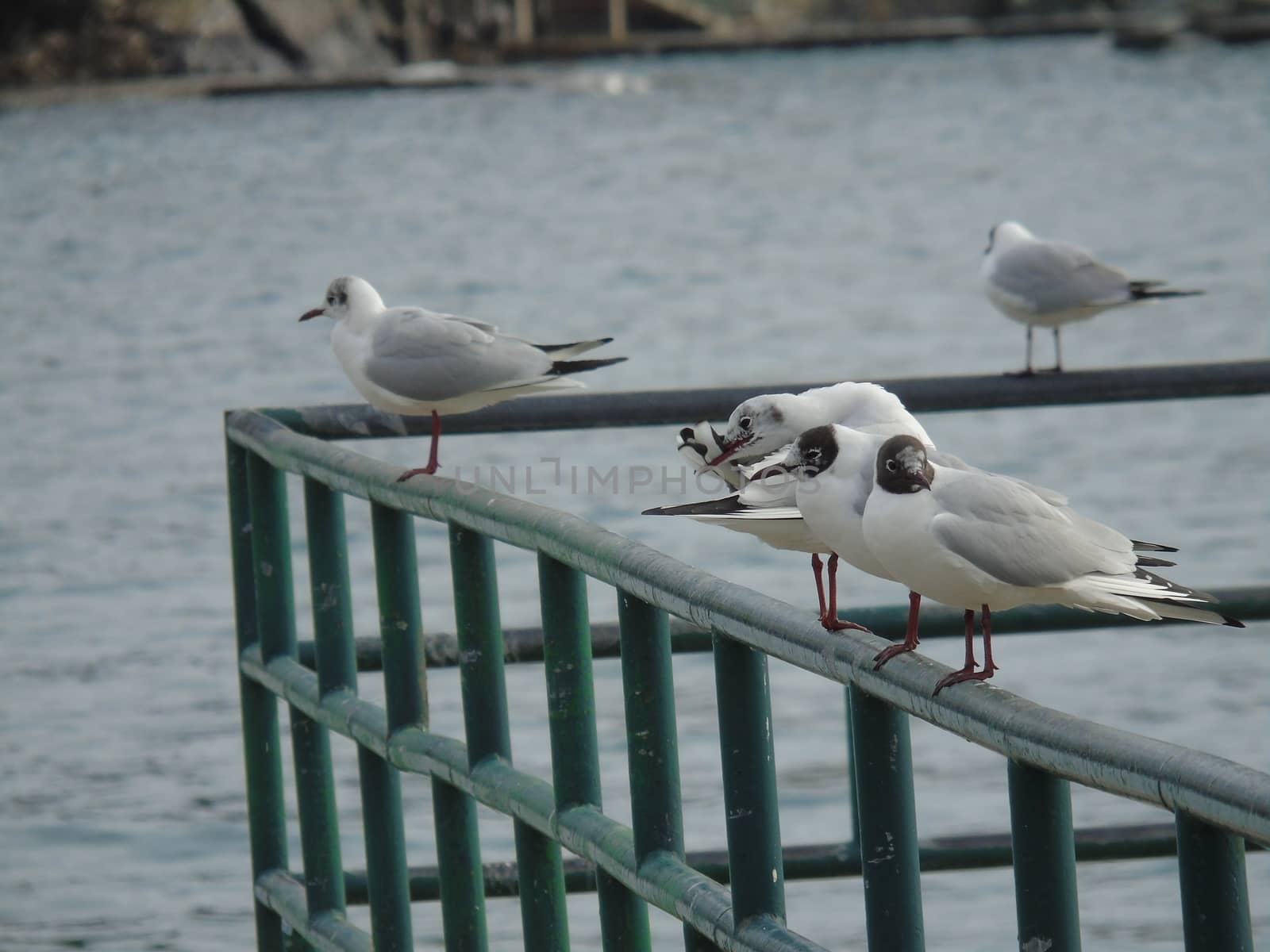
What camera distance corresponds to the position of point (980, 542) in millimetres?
1835

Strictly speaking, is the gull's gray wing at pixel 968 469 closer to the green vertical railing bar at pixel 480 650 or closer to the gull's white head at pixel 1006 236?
the green vertical railing bar at pixel 480 650

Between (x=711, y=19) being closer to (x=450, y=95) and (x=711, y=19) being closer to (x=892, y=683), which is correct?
(x=450, y=95)

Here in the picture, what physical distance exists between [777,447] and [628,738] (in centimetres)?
37

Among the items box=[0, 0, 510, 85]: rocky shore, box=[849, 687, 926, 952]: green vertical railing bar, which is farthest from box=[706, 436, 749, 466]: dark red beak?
box=[0, 0, 510, 85]: rocky shore

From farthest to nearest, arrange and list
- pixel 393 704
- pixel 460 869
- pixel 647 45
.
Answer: pixel 647 45, pixel 393 704, pixel 460 869

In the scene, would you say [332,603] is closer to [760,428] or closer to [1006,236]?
[760,428]

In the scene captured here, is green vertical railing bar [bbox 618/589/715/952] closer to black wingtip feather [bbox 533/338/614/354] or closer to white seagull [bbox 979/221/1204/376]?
black wingtip feather [bbox 533/338/614/354]

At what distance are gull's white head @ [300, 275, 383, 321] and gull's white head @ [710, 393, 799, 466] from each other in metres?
1.31

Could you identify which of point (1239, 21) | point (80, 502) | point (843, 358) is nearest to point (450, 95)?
point (1239, 21)

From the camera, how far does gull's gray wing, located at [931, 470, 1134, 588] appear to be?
184 centimetres

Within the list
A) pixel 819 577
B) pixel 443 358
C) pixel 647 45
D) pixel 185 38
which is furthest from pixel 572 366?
pixel 647 45

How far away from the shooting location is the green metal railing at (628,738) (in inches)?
58.0

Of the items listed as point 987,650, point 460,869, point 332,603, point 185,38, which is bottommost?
point 460,869

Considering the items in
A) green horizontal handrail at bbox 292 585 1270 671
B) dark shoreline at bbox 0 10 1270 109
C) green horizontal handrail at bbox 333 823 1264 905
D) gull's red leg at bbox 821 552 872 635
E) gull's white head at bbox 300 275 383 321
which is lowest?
green horizontal handrail at bbox 333 823 1264 905
